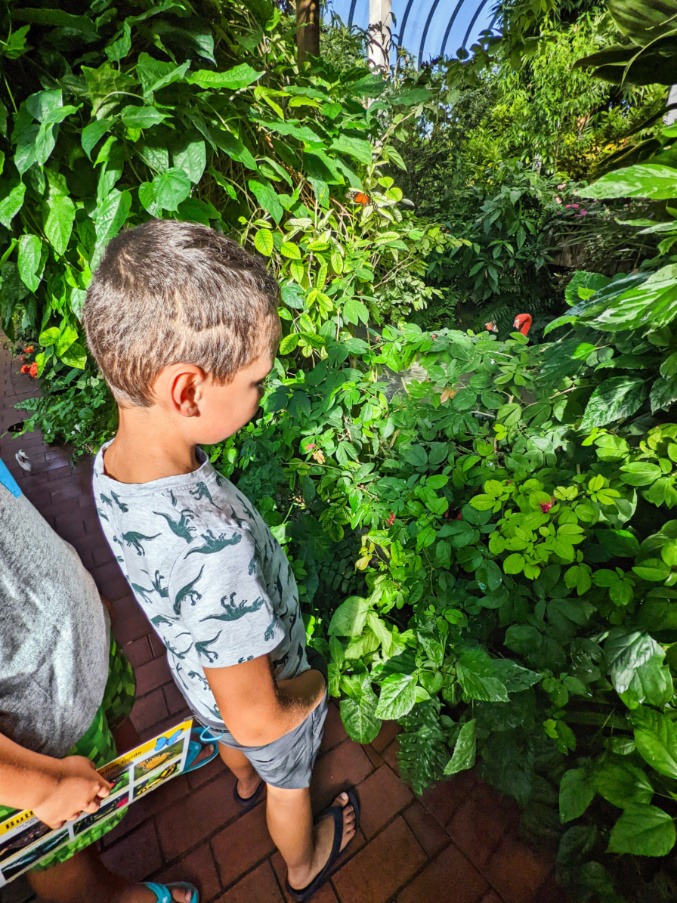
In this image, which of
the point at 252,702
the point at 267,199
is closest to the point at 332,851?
the point at 252,702

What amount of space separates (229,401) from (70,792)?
896 millimetres

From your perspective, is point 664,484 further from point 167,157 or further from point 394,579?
point 167,157

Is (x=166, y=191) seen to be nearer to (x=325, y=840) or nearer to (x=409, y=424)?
(x=409, y=424)

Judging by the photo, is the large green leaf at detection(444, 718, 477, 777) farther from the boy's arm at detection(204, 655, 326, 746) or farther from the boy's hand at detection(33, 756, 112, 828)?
the boy's hand at detection(33, 756, 112, 828)

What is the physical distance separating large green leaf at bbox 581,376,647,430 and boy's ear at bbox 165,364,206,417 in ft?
3.74

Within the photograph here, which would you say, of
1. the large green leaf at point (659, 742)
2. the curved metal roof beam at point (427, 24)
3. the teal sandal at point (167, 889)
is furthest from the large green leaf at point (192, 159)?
the curved metal roof beam at point (427, 24)

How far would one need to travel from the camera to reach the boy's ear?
2.48 feet

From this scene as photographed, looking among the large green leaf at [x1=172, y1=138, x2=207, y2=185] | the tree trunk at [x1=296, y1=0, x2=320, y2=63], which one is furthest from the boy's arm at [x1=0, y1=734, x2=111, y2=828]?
the tree trunk at [x1=296, y1=0, x2=320, y2=63]

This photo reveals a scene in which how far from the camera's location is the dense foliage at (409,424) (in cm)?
114

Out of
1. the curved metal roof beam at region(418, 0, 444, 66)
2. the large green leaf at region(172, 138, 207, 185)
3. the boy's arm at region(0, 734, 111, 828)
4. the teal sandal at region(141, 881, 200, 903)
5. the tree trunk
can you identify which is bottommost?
the teal sandal at region(141, 881, 200, 903)

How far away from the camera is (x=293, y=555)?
199 centimetres

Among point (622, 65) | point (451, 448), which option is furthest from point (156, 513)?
point (622, 65)

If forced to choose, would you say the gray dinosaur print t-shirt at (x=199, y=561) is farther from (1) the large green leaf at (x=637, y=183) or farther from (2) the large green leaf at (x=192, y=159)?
(1) the large green leaf at (x=637, y=183)

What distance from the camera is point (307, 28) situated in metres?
1.64
